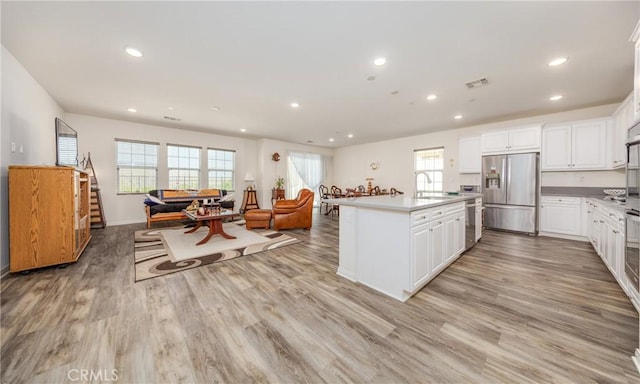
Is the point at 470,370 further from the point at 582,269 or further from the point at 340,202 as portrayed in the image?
the point at 582,269

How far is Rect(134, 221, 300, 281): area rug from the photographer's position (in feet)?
9.66

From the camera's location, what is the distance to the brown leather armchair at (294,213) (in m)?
4.99

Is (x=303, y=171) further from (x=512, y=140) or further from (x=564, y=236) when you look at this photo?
(x=564, y=236)

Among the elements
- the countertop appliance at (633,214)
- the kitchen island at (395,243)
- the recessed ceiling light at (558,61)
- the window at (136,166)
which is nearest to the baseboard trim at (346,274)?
the kitchen island at (395,243)

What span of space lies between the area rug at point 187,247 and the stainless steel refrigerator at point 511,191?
4.50 metres

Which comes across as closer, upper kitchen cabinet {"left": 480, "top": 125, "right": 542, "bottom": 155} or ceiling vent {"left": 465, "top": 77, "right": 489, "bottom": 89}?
ceiling vent {"left": 465, "top": 77, "right": 489, "bottom": 89}

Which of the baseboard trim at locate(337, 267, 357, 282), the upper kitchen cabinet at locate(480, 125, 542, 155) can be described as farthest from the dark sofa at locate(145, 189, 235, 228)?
the upper kitchen cabinet at locate(480, 125, 542, 155)

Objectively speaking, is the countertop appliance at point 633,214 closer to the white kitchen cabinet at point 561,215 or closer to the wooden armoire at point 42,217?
the white kitchen cabinet at point 561,215

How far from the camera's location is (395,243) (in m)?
2.22

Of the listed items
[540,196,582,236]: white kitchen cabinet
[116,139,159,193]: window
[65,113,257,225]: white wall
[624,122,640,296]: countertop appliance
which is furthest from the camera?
[116,139,159,193]: window

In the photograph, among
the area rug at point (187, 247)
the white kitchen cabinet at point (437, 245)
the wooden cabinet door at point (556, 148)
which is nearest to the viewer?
the white kitchen cabinet at point (437, 245)

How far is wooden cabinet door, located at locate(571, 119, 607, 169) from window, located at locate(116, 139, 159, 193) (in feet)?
31.9

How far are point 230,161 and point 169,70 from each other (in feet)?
15.3

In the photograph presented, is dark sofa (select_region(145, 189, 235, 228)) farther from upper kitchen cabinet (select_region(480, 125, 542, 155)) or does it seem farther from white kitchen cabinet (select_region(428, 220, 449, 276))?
upper kitchen cabinet (select_region(480, 125, 542, 155))
